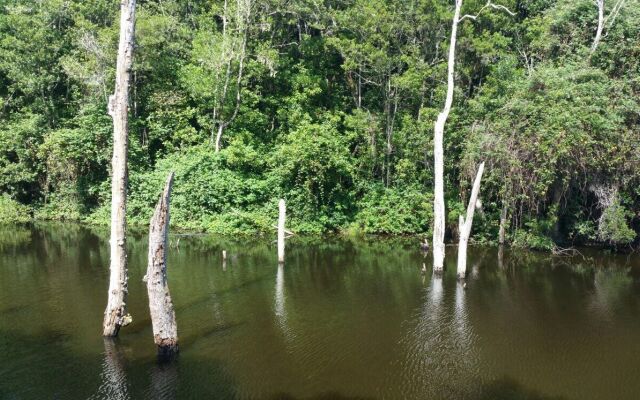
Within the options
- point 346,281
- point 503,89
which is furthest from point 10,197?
point 503,89

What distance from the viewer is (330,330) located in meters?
14.2

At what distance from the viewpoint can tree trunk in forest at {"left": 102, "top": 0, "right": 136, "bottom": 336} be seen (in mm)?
11938

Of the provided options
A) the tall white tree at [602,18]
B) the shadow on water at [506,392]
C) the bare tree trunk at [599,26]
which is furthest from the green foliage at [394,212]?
the shadow on water at [506,392]

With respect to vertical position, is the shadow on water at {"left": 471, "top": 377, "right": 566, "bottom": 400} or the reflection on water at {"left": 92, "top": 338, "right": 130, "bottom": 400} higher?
the reflection on water at {"left": 92, "top": 338, "right": 130, "bottom": 400}

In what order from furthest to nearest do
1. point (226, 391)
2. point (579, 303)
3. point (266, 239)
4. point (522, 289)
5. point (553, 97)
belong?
point (266, 239)
point (553, 97)
point (522, 289)
point (579, 303)
point (226, 391)

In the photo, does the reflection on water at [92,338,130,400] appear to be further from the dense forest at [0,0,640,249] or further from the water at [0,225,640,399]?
the dense forest at [0,0,640,249]

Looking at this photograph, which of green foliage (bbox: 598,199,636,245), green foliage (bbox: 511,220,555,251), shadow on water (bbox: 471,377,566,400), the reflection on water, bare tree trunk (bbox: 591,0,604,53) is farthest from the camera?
bare tree trunk (bbox: 591,0,604,53)

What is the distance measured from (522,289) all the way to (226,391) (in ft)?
39.8

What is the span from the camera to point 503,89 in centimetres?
2809

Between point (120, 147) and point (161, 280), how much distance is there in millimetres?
3204

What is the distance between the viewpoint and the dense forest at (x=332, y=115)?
24.8 meters

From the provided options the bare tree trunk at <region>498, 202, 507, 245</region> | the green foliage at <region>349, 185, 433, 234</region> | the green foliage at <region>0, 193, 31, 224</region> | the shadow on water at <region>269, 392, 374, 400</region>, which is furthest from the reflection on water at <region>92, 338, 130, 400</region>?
the green foliage at <region>0, 193, 31, 224</region>

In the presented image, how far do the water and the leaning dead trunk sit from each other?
21.2 inches

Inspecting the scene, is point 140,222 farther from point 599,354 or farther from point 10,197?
point 599,354
